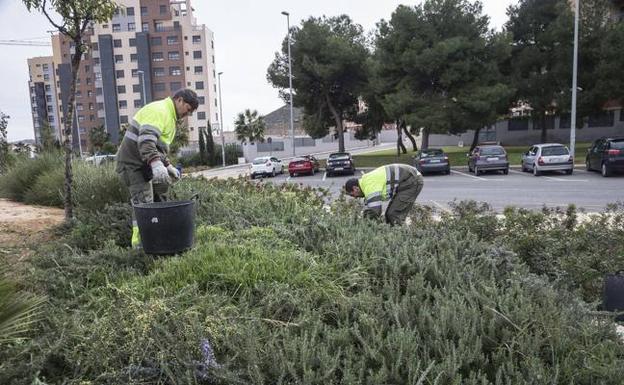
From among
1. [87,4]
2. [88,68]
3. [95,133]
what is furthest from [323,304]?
[88,68]

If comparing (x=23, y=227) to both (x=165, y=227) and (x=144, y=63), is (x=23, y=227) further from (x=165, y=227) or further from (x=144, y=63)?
(x=144, y=63)

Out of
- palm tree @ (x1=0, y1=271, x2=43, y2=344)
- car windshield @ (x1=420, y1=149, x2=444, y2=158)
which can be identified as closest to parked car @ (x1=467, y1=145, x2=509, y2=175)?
car windshield @ (x1=420, y1=149, x2=444, y2=158)

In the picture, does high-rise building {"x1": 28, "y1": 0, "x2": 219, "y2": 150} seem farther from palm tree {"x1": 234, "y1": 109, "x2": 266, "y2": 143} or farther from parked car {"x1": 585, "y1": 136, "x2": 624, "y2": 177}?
parked car {"x1": 585, "y1": 136, "x2": 624, "y2": 177}

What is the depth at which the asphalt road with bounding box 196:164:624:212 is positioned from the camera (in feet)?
39.8

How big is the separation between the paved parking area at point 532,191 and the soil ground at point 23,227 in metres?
4.91

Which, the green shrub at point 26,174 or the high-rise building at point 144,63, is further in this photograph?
the high-rise building at point 144,63

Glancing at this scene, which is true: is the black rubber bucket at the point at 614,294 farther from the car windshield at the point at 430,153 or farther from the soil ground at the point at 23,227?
the car windshield at the point at 430,153

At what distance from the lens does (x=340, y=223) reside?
4.62 metres

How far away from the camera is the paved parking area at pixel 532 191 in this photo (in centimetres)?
1213

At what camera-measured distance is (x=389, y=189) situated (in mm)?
5977

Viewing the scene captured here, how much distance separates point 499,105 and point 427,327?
29688 mm

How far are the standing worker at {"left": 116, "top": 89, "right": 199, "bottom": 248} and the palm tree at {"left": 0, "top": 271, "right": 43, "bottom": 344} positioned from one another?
1572 millimetres

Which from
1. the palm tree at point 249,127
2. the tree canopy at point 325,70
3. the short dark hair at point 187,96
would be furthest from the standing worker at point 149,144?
the palm tree at point 249,127

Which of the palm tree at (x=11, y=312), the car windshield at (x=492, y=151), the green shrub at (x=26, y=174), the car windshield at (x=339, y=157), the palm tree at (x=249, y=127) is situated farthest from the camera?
the palm tree at (x=249, y=127)
